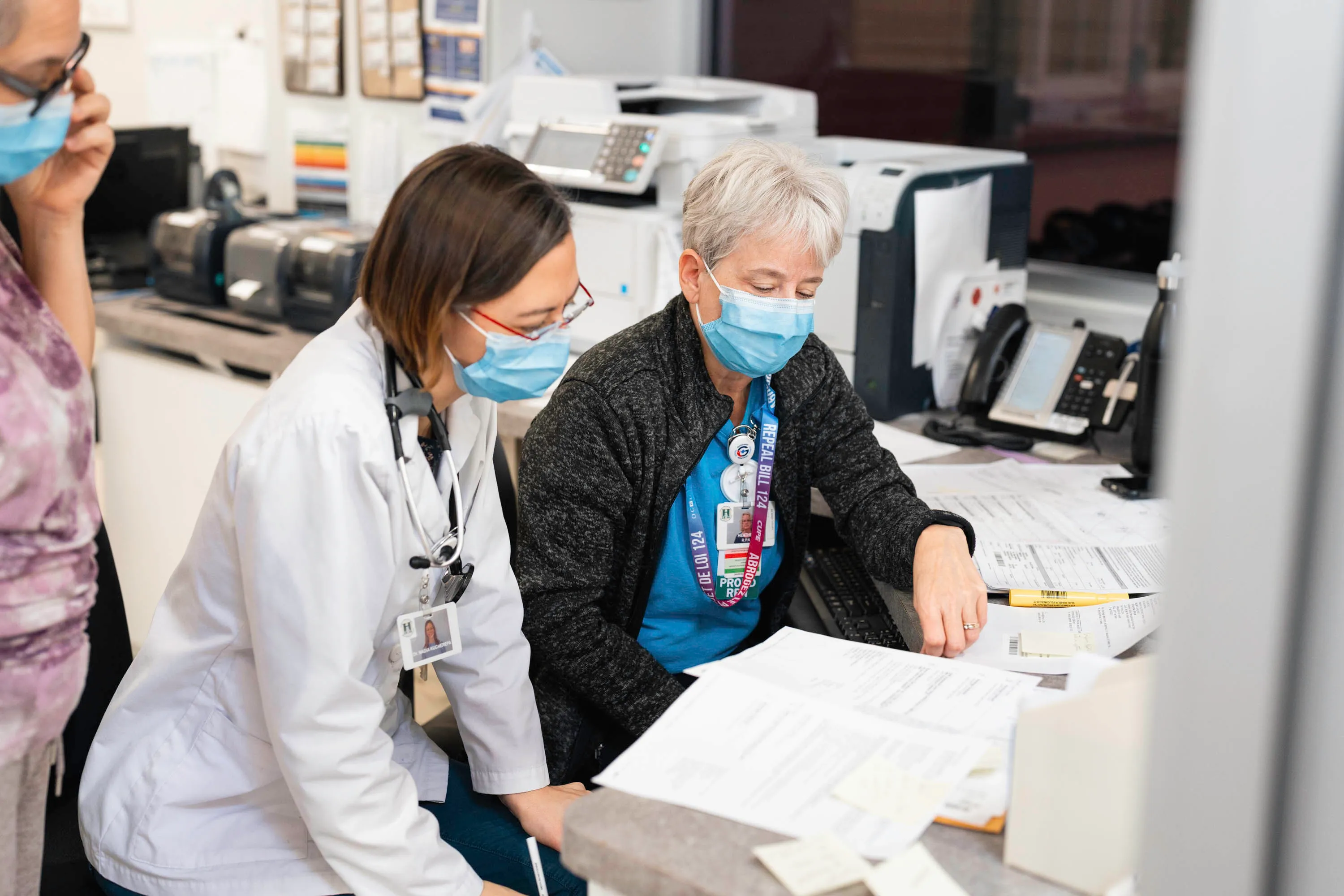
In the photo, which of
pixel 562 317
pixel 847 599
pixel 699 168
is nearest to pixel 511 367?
pixel 562 317

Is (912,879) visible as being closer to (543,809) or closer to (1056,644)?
(1056,644)

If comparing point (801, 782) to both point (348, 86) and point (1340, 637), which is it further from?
point (348, 86)

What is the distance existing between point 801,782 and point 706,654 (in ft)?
2.19

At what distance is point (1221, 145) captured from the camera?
20.6 inches

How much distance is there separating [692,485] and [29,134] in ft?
2.81

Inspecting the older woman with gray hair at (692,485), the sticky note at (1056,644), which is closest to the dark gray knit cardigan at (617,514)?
the older woman with gray hair at (692,485)

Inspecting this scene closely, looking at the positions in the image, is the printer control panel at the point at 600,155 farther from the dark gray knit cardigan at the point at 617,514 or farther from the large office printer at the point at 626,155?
the dark gray knit cardigan at the point at 617,514

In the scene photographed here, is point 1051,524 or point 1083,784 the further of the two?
point 1051,524

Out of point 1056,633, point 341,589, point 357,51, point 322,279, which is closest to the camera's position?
point 341,589

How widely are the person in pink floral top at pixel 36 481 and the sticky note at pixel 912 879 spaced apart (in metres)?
0.70

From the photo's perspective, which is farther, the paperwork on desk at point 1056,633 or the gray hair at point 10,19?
the paperwork on desk at point 1056,633

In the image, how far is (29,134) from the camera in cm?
106

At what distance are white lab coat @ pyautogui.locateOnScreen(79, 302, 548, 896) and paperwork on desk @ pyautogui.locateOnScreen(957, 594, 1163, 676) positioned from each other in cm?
61

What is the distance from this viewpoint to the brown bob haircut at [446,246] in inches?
48.6
